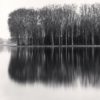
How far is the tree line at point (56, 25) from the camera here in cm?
6888

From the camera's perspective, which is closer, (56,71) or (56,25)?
(56,71)

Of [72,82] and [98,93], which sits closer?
[98,93]

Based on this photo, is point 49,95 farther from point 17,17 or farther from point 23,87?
point 17,17

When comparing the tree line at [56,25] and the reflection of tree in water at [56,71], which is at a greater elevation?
the tree line at [56,25]

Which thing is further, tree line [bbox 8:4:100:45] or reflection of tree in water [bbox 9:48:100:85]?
tree line [bbox 8:4:100:45]

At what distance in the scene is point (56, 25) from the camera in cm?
7112

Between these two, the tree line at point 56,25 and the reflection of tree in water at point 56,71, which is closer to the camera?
the reflection of tree in water at point 56,71

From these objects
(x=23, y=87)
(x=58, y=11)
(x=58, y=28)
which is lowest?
(x=23, y=87)

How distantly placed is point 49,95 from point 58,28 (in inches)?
2457

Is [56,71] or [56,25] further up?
[56,25]

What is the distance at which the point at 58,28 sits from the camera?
70.8 meters

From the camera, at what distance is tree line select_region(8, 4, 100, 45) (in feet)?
226

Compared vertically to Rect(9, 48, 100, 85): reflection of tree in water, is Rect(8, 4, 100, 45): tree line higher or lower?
higher

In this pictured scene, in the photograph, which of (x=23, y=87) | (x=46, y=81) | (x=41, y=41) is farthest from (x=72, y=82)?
(x=41, y=41)
